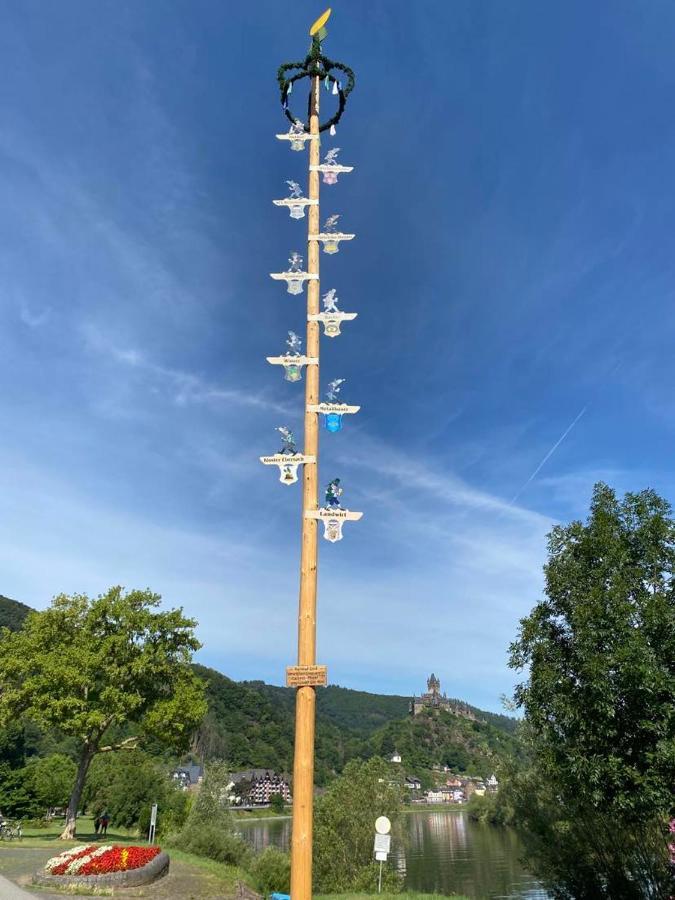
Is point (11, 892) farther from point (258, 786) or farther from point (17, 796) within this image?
point (258, 786)

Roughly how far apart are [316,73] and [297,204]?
2.63 meters

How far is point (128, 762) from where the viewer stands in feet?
166

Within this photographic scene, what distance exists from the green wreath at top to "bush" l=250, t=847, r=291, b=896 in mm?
31389

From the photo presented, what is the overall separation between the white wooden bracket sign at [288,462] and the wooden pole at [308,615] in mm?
116

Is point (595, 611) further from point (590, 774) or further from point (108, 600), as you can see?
point (108, 600)

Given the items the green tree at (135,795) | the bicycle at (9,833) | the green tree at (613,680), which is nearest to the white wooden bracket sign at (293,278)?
the green tree at (613,680)

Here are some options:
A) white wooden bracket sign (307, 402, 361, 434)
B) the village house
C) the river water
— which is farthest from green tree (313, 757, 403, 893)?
the village house

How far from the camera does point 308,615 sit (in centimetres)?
812

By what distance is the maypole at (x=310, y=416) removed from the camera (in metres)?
7.57

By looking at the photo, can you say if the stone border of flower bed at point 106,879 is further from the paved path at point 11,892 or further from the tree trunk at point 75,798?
the tree trunk at point 75,798

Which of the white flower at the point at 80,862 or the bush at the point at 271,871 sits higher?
the white flower at the point at 80,862

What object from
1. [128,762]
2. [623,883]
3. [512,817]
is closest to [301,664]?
[623,883]

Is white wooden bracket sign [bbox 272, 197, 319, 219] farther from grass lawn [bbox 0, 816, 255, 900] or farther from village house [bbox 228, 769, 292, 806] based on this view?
village house [bbox 228, 769, 292, 806]

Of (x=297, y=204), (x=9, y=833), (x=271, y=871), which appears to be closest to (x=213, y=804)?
(x=271, y=871)
